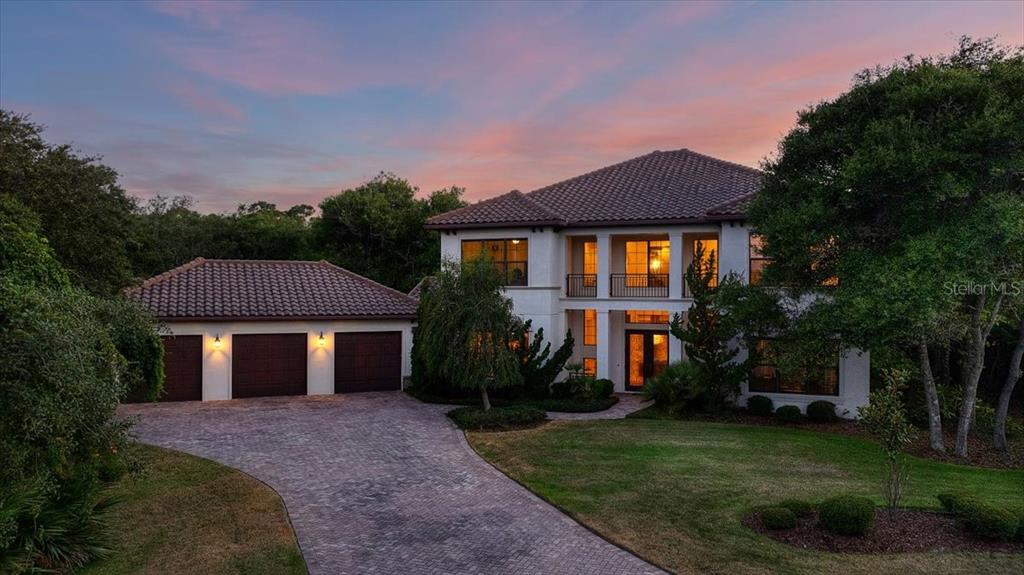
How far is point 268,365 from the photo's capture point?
2053 cm

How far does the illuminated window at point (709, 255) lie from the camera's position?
18109mm

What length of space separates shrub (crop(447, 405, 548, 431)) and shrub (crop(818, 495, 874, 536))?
8760 mm

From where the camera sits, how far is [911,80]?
12859mm

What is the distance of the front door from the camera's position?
21547 millimetres

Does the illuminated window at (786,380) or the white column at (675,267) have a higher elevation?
the white column at (675,267)

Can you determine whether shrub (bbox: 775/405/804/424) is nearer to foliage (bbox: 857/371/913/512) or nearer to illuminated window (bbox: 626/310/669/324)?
illuminated window (bbox: 626/310/669/324)

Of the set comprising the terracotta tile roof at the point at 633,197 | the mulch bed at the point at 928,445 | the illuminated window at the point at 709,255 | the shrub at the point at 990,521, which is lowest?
the mulch bed at the point at 928,445

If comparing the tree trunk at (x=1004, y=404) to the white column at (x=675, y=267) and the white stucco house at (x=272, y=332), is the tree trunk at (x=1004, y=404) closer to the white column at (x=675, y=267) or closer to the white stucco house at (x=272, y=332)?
the white column at (x=675, y=267)

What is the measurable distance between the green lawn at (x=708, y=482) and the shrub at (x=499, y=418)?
67 cm

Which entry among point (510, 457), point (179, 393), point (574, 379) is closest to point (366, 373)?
point (179, 393)

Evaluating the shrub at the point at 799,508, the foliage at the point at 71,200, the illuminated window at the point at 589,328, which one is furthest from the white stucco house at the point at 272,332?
the shrub at the point at 799,508

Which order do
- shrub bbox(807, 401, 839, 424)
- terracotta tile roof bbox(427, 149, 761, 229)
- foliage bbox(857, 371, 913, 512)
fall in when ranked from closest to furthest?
foliage bbox(857, 371, 913, 512) → shrub bbox(807, 401, 839, 424) → terracotta tile roof bbox(427, 149, 761, 229)

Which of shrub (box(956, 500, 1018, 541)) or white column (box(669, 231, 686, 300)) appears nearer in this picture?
shrub (box(956, 500, 1018, 541))

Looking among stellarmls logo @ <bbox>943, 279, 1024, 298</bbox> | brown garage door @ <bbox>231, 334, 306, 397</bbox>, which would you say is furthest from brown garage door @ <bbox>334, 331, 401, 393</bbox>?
stellarmls logo @ <bbox>943, 279, 1024, 298</bbox>
